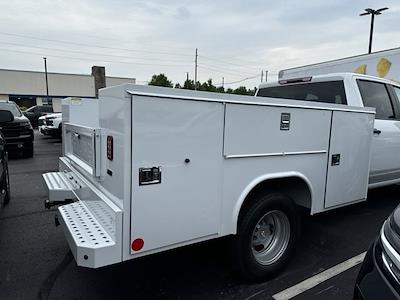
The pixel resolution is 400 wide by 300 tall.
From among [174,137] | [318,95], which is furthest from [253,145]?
[318,95]

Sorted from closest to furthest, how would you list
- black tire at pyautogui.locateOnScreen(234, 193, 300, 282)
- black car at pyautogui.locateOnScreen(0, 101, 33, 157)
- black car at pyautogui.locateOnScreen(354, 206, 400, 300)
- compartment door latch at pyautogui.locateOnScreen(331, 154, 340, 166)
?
black car at pyautogui.locateOnScreen(354, 206, 400, 300), black tire at pyautogui.locateOnScreen(234, 193, 300, 282), compartment door latch at pyautogui.locateOnScreen(331, 154, 340, 166), black car at pyautogui.locateOnScreen(0, 101, 33, 157)

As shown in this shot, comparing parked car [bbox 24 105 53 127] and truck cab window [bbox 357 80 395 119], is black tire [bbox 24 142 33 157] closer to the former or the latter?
truck cab window [bbox 357 80 395 119]

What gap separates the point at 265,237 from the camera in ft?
10.7

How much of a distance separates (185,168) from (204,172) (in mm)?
181

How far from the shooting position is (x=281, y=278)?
3217mm

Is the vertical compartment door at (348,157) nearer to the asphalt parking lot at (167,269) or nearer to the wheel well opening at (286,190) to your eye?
the wheel well opening at (286,190)

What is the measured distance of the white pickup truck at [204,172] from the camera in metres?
2.24

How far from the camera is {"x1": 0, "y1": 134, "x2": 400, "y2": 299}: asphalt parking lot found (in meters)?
2.96

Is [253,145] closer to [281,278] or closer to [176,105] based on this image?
[176,105]

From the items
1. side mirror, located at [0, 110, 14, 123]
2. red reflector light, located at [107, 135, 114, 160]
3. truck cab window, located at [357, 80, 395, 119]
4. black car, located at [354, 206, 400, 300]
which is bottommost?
black car, located at [354, 206, 400, 300]

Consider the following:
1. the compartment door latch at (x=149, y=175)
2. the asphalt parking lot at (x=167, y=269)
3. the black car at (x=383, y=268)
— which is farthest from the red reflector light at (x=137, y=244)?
the black car at (x=383, y=268)

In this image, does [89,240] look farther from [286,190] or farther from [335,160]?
[335,160]

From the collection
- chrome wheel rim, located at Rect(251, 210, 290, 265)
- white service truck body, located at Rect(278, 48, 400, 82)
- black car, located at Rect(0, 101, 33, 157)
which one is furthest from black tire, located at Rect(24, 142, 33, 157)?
chrome wheel rim, located at Rect(251, 210, 290, 265)

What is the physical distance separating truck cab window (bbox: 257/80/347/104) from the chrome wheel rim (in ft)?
6.71
